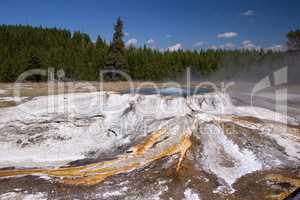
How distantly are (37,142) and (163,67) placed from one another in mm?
36602

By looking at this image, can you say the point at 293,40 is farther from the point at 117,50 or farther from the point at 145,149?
the point at 145,149

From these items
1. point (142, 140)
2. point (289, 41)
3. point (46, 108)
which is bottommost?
point (142, 140)

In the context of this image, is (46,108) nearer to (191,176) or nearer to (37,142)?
(37,142)

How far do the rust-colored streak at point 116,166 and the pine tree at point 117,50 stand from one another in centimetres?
2569

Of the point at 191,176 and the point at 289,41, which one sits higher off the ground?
the point at 289,41

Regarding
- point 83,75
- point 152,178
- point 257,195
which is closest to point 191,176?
point 152,178

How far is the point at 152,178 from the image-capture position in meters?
6.17

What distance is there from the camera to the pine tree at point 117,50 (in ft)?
107

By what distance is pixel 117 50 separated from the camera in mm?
32625

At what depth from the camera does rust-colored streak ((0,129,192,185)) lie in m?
6.39

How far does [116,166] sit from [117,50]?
2715 cm

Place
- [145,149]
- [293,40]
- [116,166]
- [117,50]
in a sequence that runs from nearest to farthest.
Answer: [116,166]
[145,149]
[117,50]
[293,40]

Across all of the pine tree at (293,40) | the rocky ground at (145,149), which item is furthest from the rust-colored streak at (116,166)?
the pine tree at (293,40)

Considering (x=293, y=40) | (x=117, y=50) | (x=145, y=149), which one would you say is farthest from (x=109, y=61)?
(x=293, y=40)
